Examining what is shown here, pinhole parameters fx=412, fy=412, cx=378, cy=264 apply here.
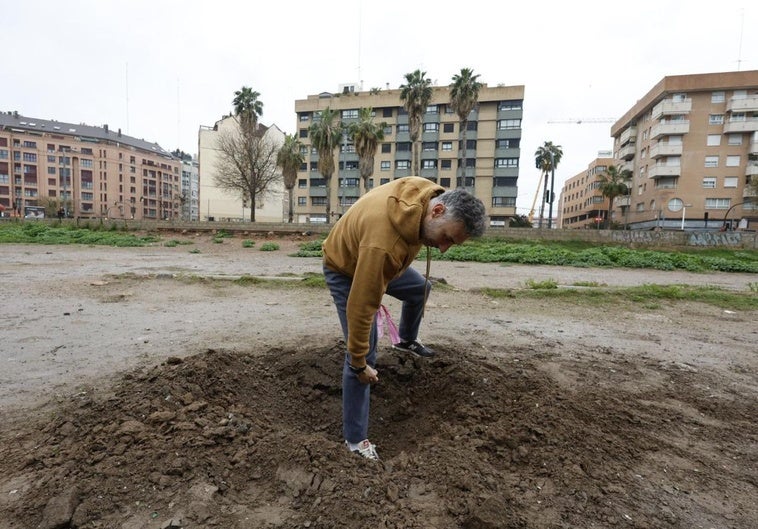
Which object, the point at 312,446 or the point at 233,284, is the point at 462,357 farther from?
the point at 233,284

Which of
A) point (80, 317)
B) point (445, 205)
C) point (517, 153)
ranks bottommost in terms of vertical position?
point (80, 317)

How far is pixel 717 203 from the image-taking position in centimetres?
4616

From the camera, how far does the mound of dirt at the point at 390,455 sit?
1814mm

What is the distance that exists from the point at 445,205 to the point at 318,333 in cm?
302

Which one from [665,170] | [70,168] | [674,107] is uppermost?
[674,107]

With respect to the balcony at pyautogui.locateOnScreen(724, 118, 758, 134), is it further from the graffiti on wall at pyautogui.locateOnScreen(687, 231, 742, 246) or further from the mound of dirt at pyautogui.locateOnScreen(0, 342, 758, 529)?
the mound of dirt at pyautogui.locateOnScreen(0, 342, 758, 529)

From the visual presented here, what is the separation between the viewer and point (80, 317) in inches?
215

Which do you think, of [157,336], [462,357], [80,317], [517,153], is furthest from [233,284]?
[517,153]

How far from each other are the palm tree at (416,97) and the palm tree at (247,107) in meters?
14.2

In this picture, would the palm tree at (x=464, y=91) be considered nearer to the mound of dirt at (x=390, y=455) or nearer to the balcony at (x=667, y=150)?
the balcony at (x=667, y=150)

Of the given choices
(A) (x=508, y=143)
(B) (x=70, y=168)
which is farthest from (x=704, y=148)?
(B) (x=70, y=168)

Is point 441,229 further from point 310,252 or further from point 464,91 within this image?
point 464,91

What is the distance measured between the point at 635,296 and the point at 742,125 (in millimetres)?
51838

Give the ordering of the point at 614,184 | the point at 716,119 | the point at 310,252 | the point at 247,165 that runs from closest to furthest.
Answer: the point at 310,252 < the point at 247,165 < the point at 716,119 < the point at 614,184
